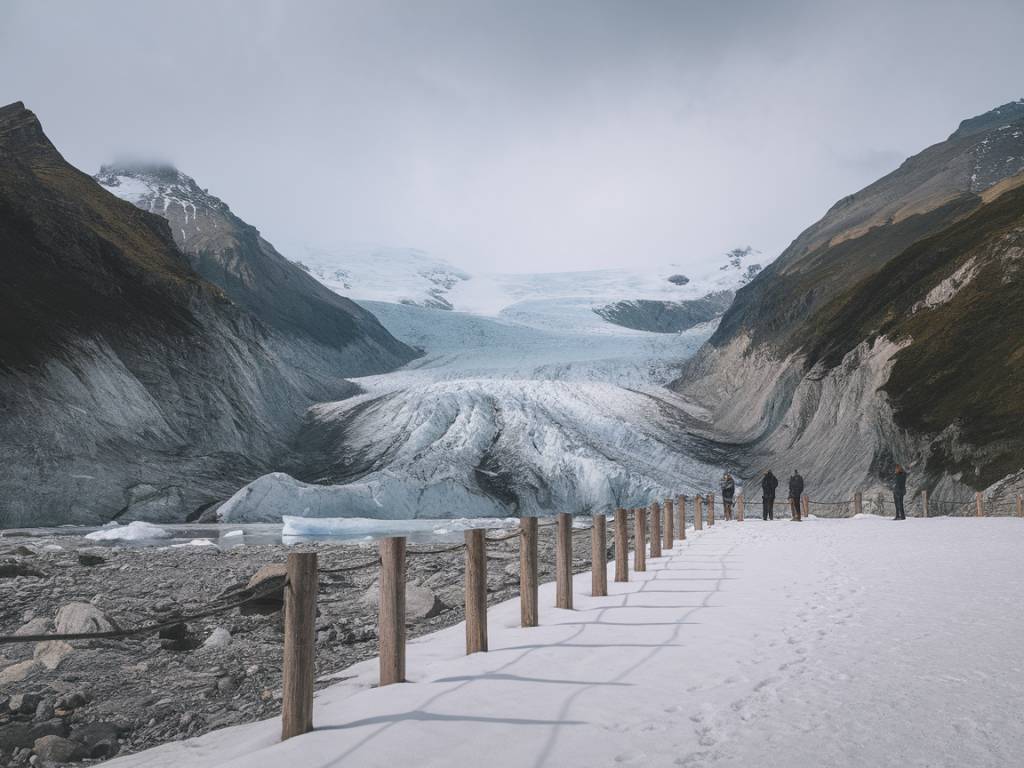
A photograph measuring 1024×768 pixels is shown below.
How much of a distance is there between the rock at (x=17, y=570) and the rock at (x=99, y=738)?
23.2 ft

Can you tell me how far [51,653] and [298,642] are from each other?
4202mm

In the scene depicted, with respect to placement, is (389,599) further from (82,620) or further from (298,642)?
(82,620)

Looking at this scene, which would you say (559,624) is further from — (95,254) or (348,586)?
(95,254)

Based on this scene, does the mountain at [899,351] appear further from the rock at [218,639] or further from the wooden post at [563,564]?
the rock at [218,639]

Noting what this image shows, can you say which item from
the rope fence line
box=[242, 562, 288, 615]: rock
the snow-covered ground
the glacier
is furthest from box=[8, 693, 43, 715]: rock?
the snow-covered ground

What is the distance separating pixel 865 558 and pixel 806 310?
46669 mm

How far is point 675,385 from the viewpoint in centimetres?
6450

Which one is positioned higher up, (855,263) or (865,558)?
(855,263)

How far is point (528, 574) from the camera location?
6.94m

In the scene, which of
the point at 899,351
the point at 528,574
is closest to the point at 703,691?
the point at 528,574

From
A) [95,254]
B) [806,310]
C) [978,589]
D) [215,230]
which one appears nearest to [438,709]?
[978,589]

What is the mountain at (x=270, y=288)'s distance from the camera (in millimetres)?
72062

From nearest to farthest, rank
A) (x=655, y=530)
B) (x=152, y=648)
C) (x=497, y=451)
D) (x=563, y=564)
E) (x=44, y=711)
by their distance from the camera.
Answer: (x=44, y=711) → (x=152, y=648) → (x=563, y=564) → (x=655, y=530) → (x=497, y=451)

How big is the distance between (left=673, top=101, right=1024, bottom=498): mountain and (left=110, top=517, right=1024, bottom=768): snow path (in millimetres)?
20773
